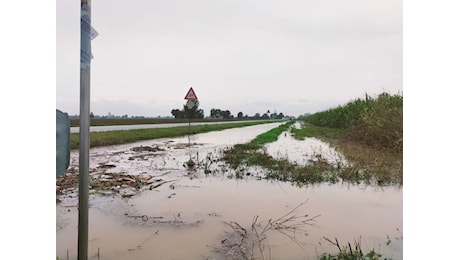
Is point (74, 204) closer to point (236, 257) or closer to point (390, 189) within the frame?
point (236, 257)

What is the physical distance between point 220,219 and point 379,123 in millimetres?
2976

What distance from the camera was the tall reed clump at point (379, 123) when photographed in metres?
3.57

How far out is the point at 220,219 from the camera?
188 cm

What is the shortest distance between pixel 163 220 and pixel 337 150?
3121mm

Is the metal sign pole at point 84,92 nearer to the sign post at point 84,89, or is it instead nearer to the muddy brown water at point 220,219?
the sign post at point 84,89

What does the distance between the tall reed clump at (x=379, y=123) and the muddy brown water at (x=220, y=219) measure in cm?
144

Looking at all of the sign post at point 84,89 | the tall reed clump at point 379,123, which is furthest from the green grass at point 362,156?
the sign post at point 84,89

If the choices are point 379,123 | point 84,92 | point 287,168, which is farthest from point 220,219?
point 379,123

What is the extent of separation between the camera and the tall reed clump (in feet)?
11.7

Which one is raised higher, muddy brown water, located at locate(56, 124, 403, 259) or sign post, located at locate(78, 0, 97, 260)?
sign post, located at locate(78, 0, 97, 260)

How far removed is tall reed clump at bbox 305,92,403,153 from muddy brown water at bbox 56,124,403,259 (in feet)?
4.73

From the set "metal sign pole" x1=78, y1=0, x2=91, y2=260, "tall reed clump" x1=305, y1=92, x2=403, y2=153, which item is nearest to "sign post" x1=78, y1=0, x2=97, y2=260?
"metal sign pole" x1=78, y1=0, x2=91, y2=260

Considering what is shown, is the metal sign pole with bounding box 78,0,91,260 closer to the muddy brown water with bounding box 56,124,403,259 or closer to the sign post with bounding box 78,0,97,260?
the sign post with bounding box 78,0,97,260

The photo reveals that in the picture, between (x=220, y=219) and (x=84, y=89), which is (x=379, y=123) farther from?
(x=84, y=89)
